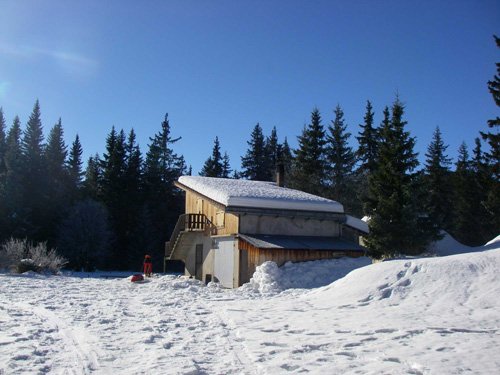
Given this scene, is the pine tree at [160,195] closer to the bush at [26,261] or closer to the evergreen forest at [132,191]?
the evergreen forest at [132,191]

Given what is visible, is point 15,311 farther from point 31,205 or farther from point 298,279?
point 31,205

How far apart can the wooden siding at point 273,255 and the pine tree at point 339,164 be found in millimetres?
24002

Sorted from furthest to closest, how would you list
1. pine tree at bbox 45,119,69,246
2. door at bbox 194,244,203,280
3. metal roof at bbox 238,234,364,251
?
pine tree at bbox 45,119,69,246 < door at bbox 194,244,203,280 < metal roof at bbox 238,234,364,251

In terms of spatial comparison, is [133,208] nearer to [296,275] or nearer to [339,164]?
[339,164]

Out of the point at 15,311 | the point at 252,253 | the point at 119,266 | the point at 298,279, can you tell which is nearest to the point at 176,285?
the point at 252,253

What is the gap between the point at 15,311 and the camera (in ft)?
42.8

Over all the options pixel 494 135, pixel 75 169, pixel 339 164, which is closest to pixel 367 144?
pixel 339 164

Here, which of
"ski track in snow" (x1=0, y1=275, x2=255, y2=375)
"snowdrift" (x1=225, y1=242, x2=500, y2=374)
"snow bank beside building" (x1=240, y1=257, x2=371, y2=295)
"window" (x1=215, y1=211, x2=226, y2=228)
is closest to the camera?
"snowdrift" (x1=225, y1=242, x2=500, y2=374)

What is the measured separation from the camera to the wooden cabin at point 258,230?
76.6 feet

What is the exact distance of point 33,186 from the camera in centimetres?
5034

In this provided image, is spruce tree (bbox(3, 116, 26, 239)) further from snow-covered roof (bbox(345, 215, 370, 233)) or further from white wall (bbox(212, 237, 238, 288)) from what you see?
snow-covered roof (bbox(345, 215, 370, 233))

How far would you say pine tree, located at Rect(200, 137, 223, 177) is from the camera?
2496 inches

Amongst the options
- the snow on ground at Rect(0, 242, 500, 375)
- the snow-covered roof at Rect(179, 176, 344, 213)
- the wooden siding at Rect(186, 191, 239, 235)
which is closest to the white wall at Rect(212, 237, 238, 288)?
Answer: the wooden siding at Rect(186, 191, 239, 235)

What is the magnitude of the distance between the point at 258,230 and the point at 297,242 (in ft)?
7.42
